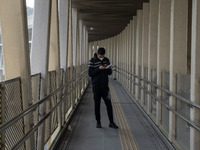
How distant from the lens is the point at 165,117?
4.69 metres

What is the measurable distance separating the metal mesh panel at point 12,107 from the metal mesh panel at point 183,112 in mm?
2086

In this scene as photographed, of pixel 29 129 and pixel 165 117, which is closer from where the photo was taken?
pixel 29 129

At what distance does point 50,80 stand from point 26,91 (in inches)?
52.8

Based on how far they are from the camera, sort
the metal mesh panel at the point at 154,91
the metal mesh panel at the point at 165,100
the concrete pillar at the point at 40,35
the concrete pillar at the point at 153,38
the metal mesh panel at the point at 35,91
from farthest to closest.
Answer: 1. the concrete pillar at the point at 153,38
2. the metal mesh panel at the point at 154,91
3. the metal mesh panel at the point at 165,100
4. the concrete pillar at the point at 40,35
5. the metal mesh panel at the point at 35,91

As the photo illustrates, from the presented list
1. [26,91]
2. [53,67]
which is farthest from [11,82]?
[53,67]

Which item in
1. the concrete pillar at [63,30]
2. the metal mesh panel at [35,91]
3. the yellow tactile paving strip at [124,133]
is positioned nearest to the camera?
the metal mesh panel at [35,91]

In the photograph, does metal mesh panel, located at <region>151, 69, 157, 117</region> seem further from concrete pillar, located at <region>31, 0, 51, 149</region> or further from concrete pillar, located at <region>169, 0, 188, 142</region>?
concrete pillar, located at <region>31, 0, 51, 149</region>

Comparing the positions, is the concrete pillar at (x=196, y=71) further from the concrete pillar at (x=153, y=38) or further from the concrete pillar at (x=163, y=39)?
the concrete pillar at (x=153, y=38)

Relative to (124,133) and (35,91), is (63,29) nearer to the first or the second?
(124,133)

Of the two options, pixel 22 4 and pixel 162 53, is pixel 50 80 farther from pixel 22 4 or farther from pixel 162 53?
pixel 162 53

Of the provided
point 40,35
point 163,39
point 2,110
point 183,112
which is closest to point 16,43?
point 2,110

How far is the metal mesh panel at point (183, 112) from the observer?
3.44m

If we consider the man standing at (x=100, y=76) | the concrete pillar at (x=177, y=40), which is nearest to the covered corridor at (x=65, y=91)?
the concrete pillar at (x=177, y=40)

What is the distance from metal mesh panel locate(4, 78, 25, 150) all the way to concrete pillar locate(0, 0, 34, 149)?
103 mm
